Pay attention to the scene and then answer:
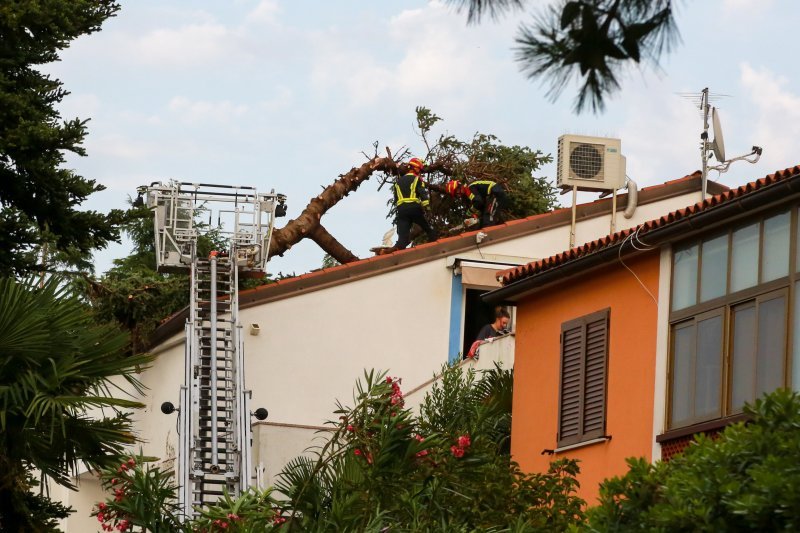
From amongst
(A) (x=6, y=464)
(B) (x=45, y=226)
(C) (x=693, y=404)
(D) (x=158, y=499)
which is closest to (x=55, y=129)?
(B) (x=45, y=226)

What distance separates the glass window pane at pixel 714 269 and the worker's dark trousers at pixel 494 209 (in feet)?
41.7

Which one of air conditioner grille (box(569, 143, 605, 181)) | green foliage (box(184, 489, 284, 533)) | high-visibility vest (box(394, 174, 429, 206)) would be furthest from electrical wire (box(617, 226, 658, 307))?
high-visibility vest (box(394, 174, 429, 206))

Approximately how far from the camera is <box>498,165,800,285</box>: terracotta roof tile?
53.1ft

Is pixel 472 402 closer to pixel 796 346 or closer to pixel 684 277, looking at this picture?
pixel 684 277

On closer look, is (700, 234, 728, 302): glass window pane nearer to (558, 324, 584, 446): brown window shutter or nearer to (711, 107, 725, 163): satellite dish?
(558, 324, 584, 446): brown window shutter

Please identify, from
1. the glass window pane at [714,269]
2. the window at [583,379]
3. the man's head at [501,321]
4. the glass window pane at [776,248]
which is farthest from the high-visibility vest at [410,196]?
the glass window pane at [776,248]

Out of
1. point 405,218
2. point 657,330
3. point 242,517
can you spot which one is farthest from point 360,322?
point 242,517

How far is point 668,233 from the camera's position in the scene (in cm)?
1781

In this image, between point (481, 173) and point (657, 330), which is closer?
point (657, 330)

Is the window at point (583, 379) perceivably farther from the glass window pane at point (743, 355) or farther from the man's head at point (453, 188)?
the man's head at point (453, 188)

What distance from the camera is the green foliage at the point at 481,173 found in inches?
1382

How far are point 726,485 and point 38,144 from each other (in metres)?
13.9

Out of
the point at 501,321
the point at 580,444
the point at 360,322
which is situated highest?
the point at 360,322

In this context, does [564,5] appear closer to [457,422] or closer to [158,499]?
[158,499]
